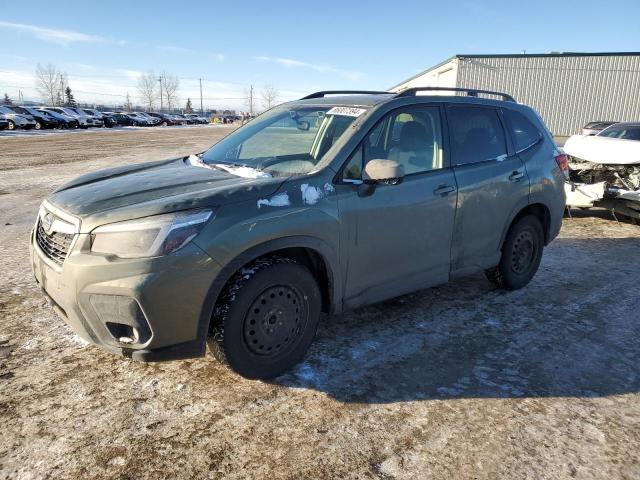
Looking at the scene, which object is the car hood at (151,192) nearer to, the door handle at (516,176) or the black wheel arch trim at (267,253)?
the black wheel arch trim at (267,253)

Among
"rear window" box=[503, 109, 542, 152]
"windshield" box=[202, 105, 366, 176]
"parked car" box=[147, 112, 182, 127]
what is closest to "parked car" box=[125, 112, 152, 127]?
"parked car" box=[147, 112, 182, 127]

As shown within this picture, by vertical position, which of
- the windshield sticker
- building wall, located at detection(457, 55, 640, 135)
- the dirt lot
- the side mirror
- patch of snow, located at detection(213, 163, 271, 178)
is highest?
building wall, located at detection(457, 55, 640, 135)

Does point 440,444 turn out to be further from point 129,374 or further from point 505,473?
point 129,374

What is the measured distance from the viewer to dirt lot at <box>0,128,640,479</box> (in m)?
2.46

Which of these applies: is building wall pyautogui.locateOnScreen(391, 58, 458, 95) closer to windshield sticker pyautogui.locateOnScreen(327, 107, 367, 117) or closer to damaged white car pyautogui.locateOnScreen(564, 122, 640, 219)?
damaged white car pyautogui.locateOnScreen(564, 122, 640, 219)

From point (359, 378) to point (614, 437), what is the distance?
4.70 feet

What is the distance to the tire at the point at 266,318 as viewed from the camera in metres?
2.88

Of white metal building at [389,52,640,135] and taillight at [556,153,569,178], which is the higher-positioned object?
white metal building at [389,52,640,135]

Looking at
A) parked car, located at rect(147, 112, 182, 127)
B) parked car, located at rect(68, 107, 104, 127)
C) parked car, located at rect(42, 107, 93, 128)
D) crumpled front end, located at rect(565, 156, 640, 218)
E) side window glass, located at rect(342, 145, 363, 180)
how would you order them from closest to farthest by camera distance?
side window glass, located at rect(342, 145, 363, 180), crumpled front end, located at rect(565, 156, 640, 218), parked car, located at rect(42, 107, 93, 128), parked car, located at rect(68, 107, 104, 127), parked car, located at rect(147, 112, 182, 127)

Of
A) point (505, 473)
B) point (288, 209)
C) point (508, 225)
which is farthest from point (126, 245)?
point (508, 225)

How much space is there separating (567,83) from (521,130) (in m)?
34.4

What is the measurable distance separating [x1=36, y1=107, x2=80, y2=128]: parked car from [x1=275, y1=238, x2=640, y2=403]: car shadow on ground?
41569 millimetres

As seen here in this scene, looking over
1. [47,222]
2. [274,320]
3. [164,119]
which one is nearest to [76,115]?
[164,119]

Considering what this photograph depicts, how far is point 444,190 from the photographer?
12.5 ft
